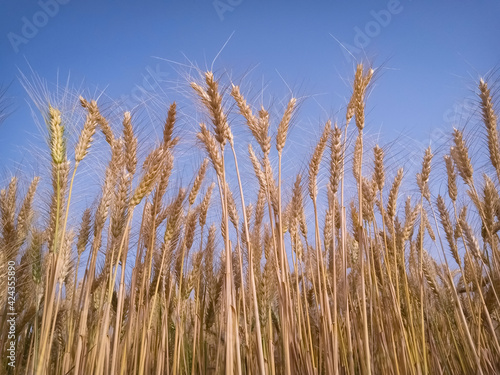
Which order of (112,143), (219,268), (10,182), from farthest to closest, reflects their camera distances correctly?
(219,268)
(10,182)
(112,143)

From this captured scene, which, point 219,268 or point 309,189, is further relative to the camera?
point 219,268

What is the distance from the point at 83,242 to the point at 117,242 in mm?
431

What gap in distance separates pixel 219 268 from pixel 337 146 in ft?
5.53

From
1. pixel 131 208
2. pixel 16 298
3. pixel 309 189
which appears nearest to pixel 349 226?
pixel 309 189

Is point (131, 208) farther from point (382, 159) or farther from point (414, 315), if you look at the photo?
point (414, 315)

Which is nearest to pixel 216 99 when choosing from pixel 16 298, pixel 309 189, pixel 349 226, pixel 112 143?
pixel 112 143

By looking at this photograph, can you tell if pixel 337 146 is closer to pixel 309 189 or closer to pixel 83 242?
pixel 309 189

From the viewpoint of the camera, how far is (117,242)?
205 centimetres

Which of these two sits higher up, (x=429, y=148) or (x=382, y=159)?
(x=429, y=148)

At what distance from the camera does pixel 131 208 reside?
186 cm

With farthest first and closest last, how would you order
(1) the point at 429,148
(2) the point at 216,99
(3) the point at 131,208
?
1. (1) the point at 429,148
2. (2) the point at 216,99
3. (3) the point at 131,208

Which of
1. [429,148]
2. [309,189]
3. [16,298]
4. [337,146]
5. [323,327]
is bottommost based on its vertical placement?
[323,327]

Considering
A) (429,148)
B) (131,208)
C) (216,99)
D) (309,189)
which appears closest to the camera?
(131,208)

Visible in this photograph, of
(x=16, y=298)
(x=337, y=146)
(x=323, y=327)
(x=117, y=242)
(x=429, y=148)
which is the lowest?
(x=323, y=327)
